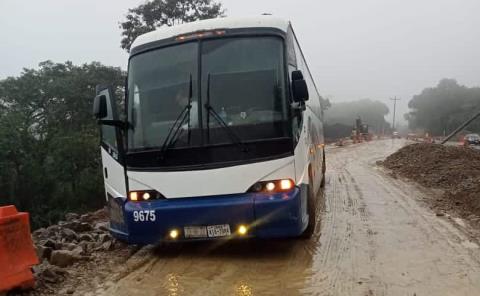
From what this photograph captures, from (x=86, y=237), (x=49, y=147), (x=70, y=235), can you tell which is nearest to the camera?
(x=86, y=237)

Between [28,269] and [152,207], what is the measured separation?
1.51 meters

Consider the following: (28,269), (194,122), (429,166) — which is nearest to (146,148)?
(194,122)

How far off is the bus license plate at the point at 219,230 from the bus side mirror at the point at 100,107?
206 centimetres

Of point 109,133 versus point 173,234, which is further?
point 109,133

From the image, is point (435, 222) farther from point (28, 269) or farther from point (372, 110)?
point (372, 110)

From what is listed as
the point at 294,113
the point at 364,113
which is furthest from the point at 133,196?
the point at 364,113

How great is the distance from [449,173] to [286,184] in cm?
974

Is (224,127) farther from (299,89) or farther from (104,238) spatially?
(104,238)

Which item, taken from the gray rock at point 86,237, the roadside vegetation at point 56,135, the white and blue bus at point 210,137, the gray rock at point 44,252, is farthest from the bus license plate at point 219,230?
the roadside vegetation at point 56,135

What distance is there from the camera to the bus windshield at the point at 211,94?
5.97 metres

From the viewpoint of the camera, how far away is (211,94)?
6.10 m

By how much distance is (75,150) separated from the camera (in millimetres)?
28250

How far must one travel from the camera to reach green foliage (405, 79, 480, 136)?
83438mm

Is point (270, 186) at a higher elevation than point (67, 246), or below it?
higher
